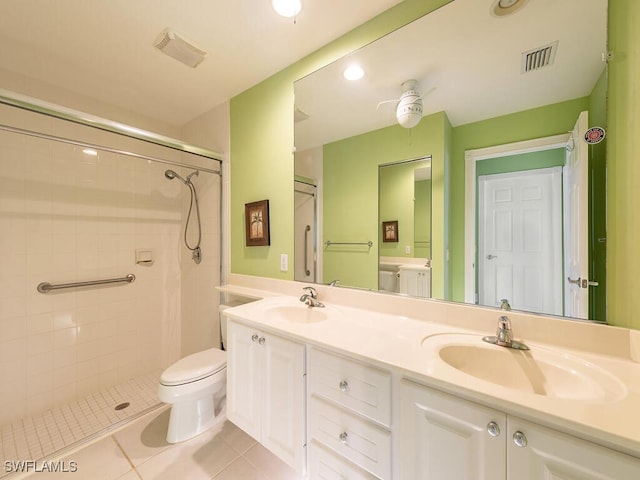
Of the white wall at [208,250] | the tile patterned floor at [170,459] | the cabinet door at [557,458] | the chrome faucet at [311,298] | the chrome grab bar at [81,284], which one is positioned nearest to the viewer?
the cabinet door at [557,458]

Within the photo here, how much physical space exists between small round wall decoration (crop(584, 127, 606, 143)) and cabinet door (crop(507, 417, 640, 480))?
974 millimetres

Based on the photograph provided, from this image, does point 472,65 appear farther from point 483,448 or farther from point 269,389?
point 269,389

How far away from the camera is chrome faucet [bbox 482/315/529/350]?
0.90 metres

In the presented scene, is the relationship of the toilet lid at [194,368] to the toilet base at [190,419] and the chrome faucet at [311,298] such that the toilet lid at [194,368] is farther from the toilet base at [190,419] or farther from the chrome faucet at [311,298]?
the chrome faucet at [311,298]

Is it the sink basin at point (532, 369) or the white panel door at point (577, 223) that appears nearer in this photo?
the sink basin at point (532, 369)

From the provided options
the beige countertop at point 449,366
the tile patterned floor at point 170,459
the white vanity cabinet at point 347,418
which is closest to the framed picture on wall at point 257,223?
the beige countertop at point 449,366

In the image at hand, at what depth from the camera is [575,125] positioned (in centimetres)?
95

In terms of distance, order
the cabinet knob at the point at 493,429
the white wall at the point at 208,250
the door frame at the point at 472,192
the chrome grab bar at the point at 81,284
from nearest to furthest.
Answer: the cabinet knob at the point at 493,429 < the door frame at the point at 472,192 < the chrome grab bar at the point at 81,284 < the white wall at the point at 208,250

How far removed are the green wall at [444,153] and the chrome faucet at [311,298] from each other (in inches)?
10.7

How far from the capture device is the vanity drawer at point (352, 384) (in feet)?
2.64

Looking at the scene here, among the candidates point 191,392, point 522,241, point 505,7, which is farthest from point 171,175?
point 522,241

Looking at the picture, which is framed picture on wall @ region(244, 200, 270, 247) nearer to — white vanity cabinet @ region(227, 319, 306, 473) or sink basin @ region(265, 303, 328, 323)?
sink basin @ region(265, 303, 328, 323)

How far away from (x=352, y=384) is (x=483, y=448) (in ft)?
1.26

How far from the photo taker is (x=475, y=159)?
1184 mm
